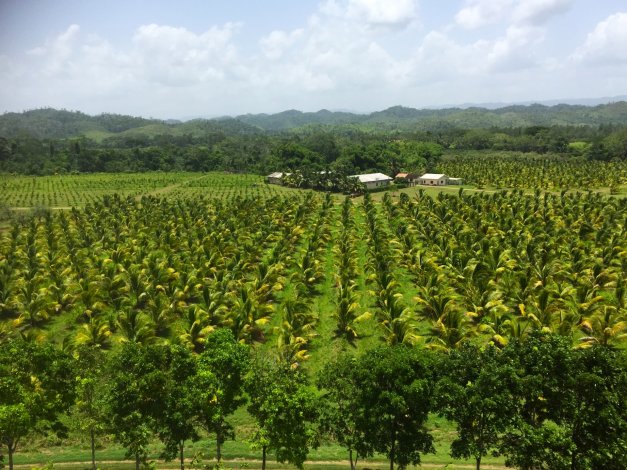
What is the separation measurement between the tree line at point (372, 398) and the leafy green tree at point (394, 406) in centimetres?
5

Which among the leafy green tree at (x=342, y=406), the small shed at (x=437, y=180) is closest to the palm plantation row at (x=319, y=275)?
the leafy green tree at (x=342, y=406)

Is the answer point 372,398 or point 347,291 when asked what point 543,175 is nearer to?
point 347,291

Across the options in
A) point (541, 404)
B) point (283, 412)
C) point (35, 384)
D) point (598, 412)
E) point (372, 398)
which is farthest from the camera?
point (35, 384)

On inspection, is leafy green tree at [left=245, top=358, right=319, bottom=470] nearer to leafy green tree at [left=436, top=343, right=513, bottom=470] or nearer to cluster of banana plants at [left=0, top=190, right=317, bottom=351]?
leafy green tree at [left=436, top=343, right=513, bottom=470]

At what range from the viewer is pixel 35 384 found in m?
17.1


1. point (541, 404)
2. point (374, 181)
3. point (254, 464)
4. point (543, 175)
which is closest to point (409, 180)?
point (374, 181)

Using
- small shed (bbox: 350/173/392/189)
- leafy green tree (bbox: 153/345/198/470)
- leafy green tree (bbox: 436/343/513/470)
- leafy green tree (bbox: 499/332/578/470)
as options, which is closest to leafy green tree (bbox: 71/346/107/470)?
leafy green tree (bbox: 153/345/198/470)

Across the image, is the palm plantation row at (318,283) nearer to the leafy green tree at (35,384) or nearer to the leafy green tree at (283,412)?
the leafy green tree at (283,412)

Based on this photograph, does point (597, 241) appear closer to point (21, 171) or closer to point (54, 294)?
point (54, 294)

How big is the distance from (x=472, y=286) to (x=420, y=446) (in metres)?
21.1

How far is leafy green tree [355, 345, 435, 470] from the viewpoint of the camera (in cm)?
1465

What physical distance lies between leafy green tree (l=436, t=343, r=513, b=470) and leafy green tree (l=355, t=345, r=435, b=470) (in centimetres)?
72

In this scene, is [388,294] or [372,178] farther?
[372,178]

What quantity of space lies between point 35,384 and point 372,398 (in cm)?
1331
